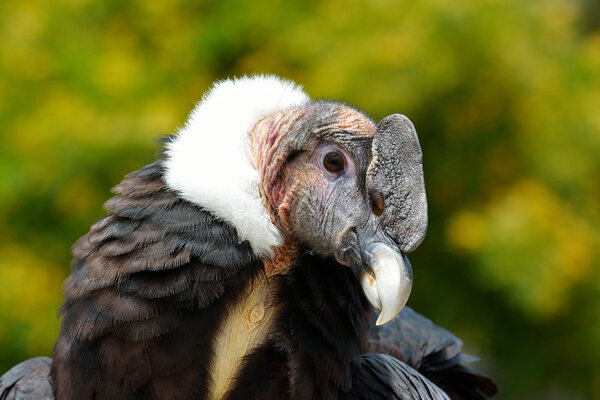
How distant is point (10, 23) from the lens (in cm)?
609

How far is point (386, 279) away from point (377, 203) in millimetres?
289

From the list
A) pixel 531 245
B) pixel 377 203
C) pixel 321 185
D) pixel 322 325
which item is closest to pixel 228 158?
pixel 321 185

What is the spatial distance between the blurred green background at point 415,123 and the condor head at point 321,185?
294 centimetres

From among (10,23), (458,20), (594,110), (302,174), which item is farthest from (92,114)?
(594,110)

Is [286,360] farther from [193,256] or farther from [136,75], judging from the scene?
[136,75]

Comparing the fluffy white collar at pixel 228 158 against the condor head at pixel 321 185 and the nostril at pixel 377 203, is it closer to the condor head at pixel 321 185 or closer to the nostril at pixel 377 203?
the condor head at pixel 321 185

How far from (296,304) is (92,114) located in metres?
3.58

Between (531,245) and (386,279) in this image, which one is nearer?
(386,279)

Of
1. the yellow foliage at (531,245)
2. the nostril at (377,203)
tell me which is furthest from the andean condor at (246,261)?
the yellow foliage at (531,245)

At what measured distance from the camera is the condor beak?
2.15 metres

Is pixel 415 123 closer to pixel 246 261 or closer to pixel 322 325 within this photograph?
pixel 322 325

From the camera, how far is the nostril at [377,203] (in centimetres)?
231

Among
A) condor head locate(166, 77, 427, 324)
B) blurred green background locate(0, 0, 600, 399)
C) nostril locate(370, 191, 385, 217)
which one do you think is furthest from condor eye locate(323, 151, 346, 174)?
blurred green background locate(0, 0, 600, 399)

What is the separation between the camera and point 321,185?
8.08ft
